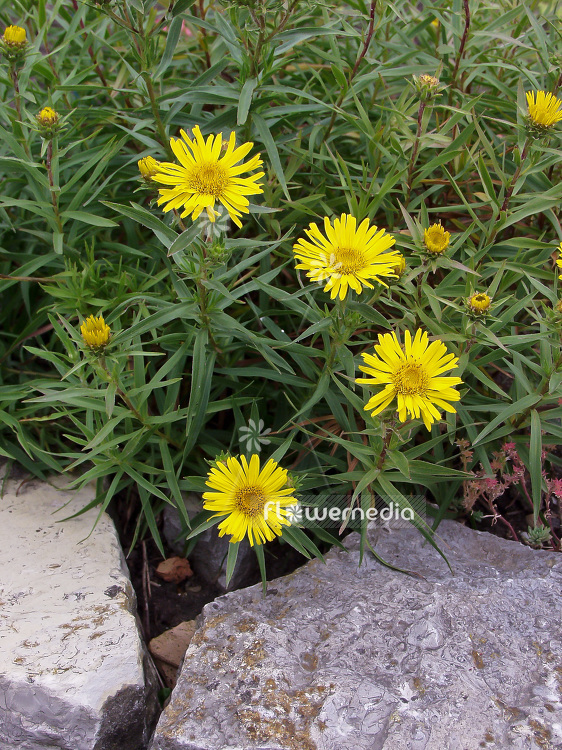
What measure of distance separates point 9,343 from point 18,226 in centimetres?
43

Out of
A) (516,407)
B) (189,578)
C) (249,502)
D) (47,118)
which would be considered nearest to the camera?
(249,502)

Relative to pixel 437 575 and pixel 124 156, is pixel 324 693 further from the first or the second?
pixel 124 156

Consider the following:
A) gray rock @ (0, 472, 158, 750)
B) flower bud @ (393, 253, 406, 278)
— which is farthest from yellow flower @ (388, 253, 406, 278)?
gray rock @ (0, 472, 158, 750)

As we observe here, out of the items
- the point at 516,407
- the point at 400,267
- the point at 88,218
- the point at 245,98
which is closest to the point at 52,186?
the point at 88,218

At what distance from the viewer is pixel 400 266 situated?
1500 mm

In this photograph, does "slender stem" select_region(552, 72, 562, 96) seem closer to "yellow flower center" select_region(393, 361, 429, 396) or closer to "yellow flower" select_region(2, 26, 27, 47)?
"yellow flower center" select_region(393, 361, 429, 396)

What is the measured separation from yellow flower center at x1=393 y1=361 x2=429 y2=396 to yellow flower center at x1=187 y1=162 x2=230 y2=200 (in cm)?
53

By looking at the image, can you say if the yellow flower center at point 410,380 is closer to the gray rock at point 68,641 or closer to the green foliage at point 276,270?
the green foliage at point 276,270

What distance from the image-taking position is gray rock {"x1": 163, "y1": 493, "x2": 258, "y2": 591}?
1928 millimetres

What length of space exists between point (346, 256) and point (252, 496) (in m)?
0.57

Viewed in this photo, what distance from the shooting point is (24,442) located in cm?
179

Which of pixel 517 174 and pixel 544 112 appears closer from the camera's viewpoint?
pixel 544 112

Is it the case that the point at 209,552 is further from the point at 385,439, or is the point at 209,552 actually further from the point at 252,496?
the point at 385,439

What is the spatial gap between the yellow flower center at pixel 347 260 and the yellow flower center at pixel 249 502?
0.53 meters
